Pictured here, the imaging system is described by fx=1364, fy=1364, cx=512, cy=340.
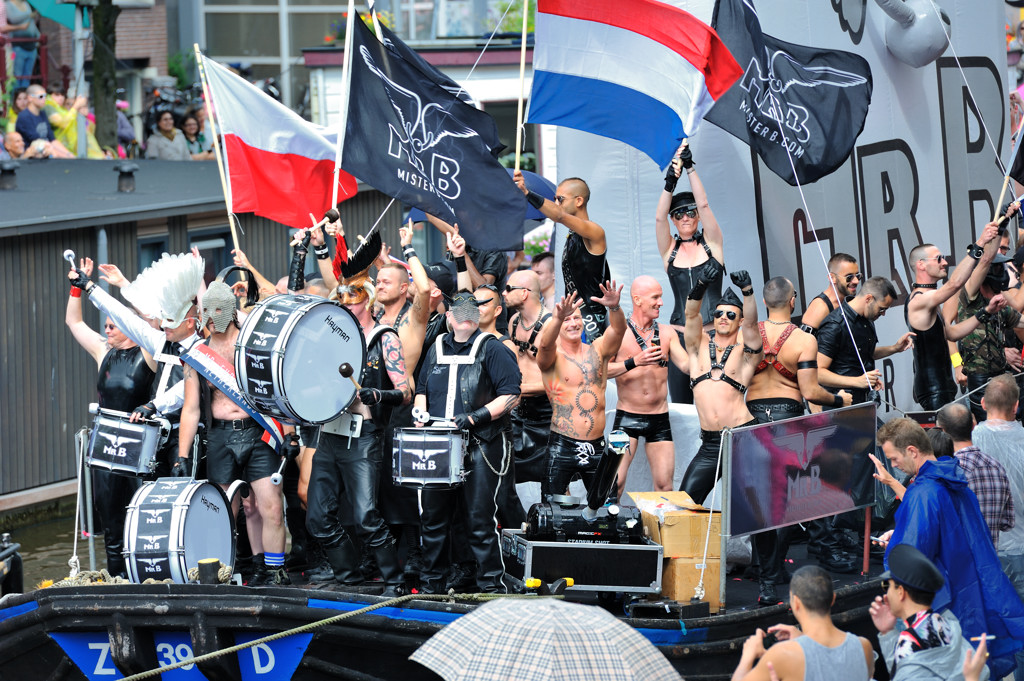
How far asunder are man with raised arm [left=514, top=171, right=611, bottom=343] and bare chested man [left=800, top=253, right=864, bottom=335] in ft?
5.41

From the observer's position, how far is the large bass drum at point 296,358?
841 centimetres

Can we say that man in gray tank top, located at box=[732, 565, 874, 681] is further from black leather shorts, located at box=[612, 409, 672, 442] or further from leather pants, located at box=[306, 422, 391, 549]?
black leather shorts, located at box=[612, 409, 672, 442]

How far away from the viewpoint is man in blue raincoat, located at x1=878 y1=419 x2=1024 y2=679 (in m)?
6.98

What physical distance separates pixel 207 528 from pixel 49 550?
20.1 feet

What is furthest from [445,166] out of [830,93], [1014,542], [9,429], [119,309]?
[9,429]

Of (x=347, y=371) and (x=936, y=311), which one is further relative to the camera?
(x=936, y=311)

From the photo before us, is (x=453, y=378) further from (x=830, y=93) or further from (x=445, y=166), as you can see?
(x=830, y=93)

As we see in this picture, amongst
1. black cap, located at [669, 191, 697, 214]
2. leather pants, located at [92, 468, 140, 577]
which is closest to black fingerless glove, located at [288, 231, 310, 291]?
leather pants, located at [92, 468, 140, 577]

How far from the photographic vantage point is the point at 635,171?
40.2ft

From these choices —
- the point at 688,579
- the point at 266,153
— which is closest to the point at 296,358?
the point at 688,579

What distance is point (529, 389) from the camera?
10.4m

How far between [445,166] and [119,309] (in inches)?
102

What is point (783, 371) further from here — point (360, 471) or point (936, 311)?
point (360, 471)

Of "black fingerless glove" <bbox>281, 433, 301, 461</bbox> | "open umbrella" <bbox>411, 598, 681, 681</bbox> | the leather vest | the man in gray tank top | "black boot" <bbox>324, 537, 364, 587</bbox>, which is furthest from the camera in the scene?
the leather vest
